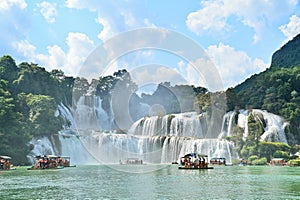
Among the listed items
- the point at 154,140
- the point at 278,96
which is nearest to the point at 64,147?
the point at 154,140

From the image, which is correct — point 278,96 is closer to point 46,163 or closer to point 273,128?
point 273,128

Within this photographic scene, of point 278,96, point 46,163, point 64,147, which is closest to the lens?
point 46,163

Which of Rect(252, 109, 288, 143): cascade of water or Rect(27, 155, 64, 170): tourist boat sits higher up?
Rect(252, 109, 288, 143): cascade of water

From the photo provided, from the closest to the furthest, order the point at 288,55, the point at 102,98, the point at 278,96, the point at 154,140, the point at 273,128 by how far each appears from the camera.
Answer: the point at 273,128 < the point at 154,140 < the point at 278,96 < the point at 102,98 < the point at 288,55

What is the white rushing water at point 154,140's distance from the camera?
38.6 m

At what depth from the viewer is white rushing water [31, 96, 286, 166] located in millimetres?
38594

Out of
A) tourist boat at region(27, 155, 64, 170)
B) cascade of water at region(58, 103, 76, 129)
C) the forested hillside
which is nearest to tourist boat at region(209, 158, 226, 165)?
the forested hillside

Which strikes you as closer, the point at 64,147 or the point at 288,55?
the point at 64,147

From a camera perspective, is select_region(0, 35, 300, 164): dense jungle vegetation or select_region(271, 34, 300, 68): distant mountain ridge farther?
select_region(271, 34, 300, 68): distant mountain ridge

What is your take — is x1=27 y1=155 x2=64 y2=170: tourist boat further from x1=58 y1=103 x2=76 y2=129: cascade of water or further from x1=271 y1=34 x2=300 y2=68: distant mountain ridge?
x1=271 y1=34 x2=300 y2=68: distant mountain ridge

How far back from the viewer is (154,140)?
137ft

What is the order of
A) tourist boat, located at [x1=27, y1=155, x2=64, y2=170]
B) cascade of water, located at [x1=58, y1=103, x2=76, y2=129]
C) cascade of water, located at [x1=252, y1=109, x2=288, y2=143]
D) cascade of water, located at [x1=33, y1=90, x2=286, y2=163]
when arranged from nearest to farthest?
tourist boat, located at [x1=27, y1=155, x2=64, y2=170] < cascade of water, located at [x1=33, y1=90, x2=286, y2=163] < cascade of water, located at [x1=252, y1=109, x2=288, y2=143] < cascade of water, located at [x1=58, y1=103, x2=76, y2=129]

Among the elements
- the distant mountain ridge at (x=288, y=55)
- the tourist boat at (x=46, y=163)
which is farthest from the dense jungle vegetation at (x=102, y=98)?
the distant mountain ridge at (x=288, y=55)

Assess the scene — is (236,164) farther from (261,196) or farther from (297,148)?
(261,196)
